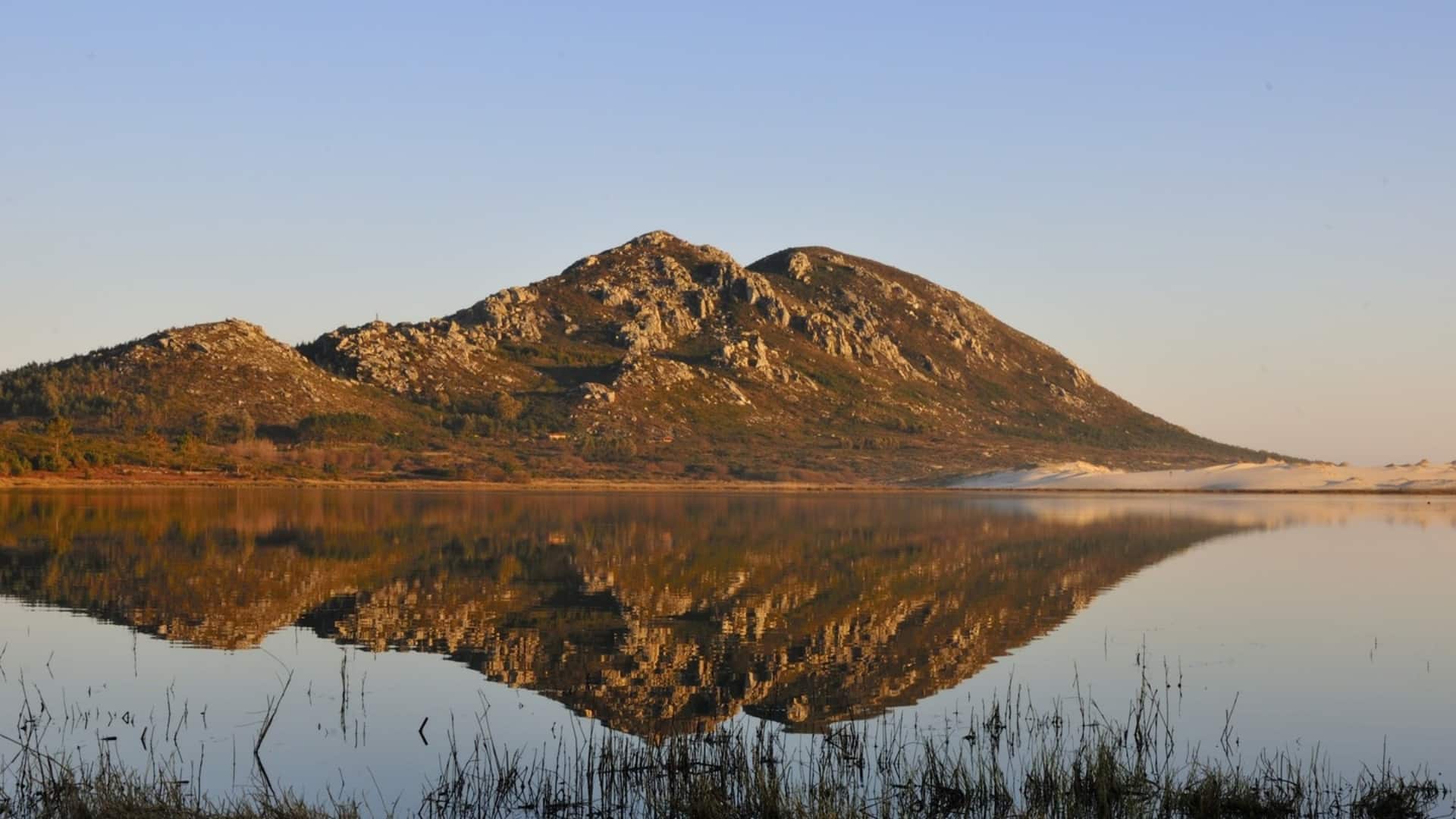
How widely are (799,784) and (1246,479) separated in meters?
165

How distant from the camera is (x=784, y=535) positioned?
67.3 metres

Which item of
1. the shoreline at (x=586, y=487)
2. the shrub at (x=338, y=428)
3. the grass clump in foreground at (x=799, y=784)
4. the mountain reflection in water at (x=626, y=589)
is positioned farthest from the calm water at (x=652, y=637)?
the shrub at (x=338, y=428)

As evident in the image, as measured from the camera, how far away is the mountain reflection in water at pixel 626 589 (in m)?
26.5

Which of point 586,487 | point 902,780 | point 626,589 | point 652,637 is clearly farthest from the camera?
point 586,487

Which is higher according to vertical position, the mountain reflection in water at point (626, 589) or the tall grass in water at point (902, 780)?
the mountain reflection in water at point (626, 589)

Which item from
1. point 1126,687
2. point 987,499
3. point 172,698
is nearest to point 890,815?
point 1126,687

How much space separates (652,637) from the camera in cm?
A: 3145

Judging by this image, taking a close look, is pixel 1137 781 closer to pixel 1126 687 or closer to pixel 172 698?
pixel 1126 687

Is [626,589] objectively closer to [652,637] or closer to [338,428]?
[652,637]

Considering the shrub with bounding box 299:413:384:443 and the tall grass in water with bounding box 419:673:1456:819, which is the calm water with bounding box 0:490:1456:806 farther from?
the shrub with bounding box 299:413:384:443

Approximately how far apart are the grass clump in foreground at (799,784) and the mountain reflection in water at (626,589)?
7.33 ft

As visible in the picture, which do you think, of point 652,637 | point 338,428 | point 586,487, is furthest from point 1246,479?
point 652,637

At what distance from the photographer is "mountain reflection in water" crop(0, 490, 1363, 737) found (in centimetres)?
2648

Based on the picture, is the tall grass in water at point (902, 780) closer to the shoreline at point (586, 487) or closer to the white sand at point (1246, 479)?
the shoreline at point (586, 487)
